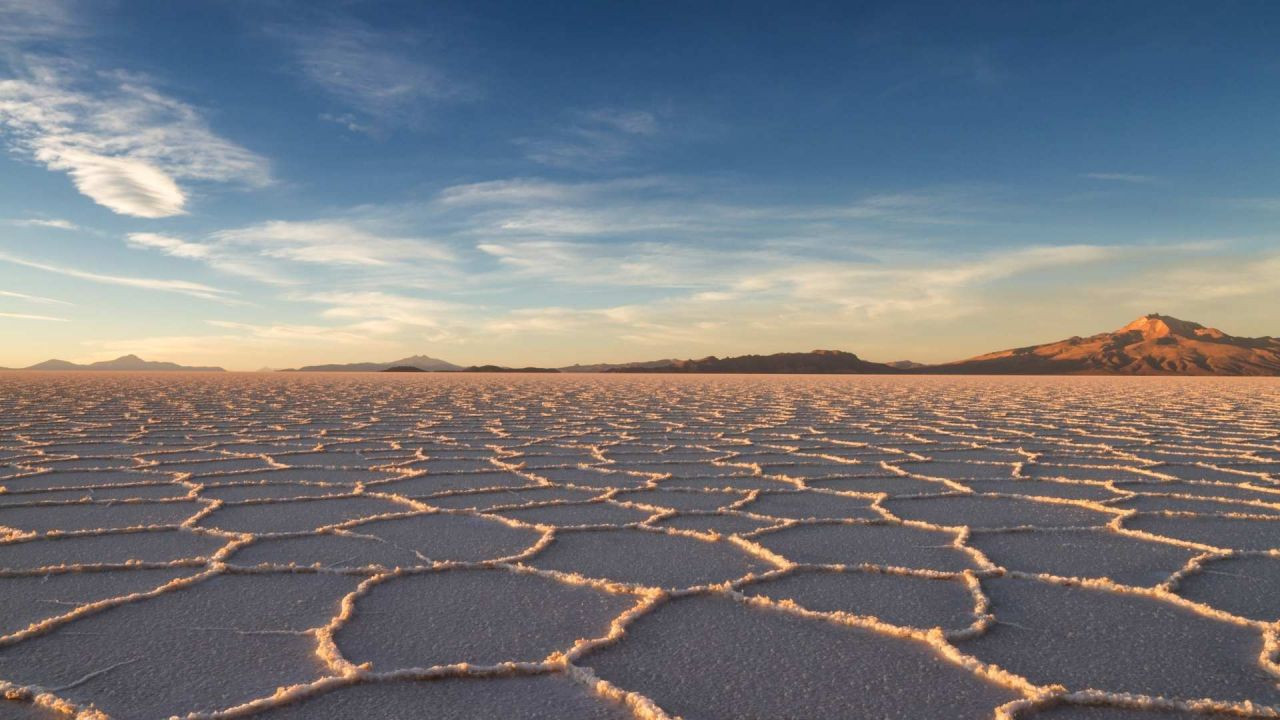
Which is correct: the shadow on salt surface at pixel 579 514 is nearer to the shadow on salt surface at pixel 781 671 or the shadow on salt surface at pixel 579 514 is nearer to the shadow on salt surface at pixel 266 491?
the shadow on salt surface at pixel 266 491

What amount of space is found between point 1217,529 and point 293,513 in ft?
8.12

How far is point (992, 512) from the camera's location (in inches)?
96.3

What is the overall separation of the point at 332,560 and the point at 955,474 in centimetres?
229

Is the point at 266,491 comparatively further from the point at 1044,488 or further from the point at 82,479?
the point at 1044,488

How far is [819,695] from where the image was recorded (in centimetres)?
116

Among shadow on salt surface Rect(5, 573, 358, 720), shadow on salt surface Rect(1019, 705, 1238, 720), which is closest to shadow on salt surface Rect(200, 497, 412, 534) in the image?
shadow on salt surface Rect(5, 573, 358, 720)

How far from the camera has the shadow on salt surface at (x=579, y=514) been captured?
7.55ft

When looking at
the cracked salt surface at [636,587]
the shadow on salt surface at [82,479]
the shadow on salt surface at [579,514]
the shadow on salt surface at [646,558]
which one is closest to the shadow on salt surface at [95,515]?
the cracked salt surface at [636,587]

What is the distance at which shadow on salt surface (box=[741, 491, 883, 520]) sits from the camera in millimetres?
2418

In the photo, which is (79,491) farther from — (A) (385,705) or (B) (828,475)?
(B) (828,475)

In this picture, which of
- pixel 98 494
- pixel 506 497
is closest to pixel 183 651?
pixel 506 497

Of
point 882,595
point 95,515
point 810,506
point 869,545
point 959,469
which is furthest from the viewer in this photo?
point 959,469

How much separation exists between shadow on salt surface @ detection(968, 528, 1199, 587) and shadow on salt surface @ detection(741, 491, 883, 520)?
388mm

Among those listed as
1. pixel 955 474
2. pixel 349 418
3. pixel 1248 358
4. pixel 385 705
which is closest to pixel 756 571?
pixel 385 705
